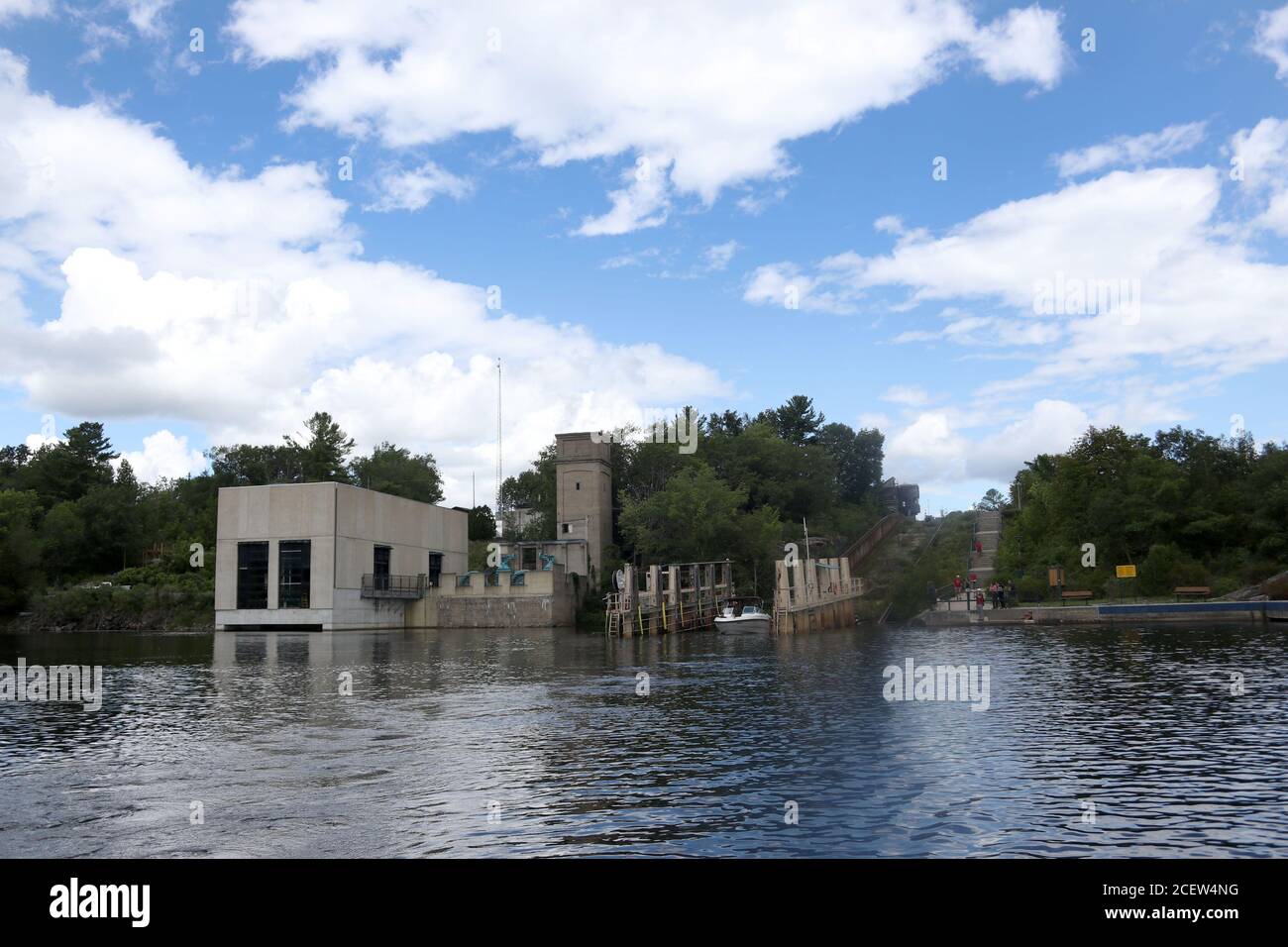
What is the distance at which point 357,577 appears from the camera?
73.2 meters

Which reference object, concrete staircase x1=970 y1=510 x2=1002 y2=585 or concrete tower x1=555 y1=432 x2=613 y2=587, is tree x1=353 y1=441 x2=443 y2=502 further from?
concrete staircase x1=970 y1=510 x2=1002 y2=585

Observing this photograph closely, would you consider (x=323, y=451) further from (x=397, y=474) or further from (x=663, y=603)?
(x=663, y=603)

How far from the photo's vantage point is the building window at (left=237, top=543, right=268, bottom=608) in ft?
236

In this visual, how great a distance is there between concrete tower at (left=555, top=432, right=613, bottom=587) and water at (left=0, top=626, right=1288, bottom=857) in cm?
5689

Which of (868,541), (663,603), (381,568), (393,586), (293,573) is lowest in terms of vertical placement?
(663,603)

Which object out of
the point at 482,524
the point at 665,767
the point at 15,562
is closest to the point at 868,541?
the point at 482,524

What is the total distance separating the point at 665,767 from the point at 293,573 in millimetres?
62144

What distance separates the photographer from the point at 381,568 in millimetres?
77062

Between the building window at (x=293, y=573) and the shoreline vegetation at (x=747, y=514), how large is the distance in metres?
12.9

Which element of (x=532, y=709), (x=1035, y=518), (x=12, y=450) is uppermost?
(x=12, y=450)

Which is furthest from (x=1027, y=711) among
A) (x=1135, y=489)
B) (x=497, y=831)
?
(x=1135, y=489)
